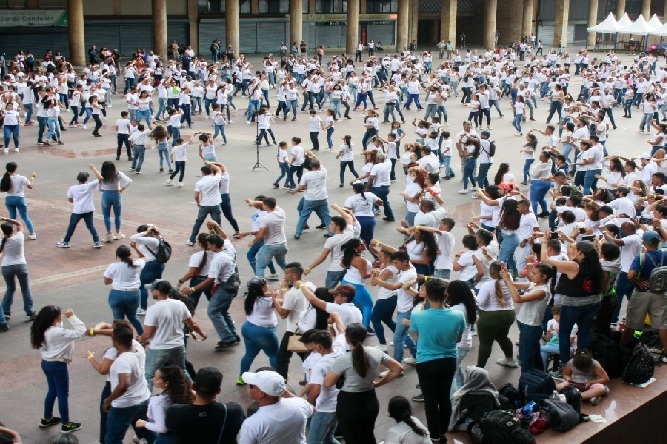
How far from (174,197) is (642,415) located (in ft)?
41.6

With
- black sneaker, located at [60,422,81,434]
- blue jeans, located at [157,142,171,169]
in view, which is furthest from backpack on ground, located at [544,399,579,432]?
blue jeans, located at [157,142,171,169]

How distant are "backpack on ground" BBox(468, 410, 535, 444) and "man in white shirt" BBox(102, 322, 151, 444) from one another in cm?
305

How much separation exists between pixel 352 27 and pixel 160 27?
12632 millimetres

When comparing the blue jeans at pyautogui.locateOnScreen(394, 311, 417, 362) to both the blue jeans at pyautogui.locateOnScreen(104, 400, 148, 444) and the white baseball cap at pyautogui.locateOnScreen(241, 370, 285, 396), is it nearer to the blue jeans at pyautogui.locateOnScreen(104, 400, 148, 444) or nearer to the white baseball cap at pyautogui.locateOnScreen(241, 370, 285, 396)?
the blue jeans at pyautogui.locateOnScreen(104, 400, 148, 444)

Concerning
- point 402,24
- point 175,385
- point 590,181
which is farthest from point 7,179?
point 402,24

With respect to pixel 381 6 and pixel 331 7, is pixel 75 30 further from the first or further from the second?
pixel 381 6

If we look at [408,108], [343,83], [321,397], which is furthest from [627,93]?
[321,397]

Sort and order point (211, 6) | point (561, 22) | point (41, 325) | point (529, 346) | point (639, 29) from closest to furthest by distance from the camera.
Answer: point (41, 325)
point (529, 346)
point (211, 6)
point (639, 29)
point (561, 22)

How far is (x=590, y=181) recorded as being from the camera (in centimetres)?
1931

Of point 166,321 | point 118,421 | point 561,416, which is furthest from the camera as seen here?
point 166,321

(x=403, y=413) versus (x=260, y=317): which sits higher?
(x=260, y=317)

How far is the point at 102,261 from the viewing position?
15.2 metres

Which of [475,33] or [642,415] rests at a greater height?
[475,33]

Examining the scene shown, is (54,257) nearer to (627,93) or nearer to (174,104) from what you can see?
(174,104)
